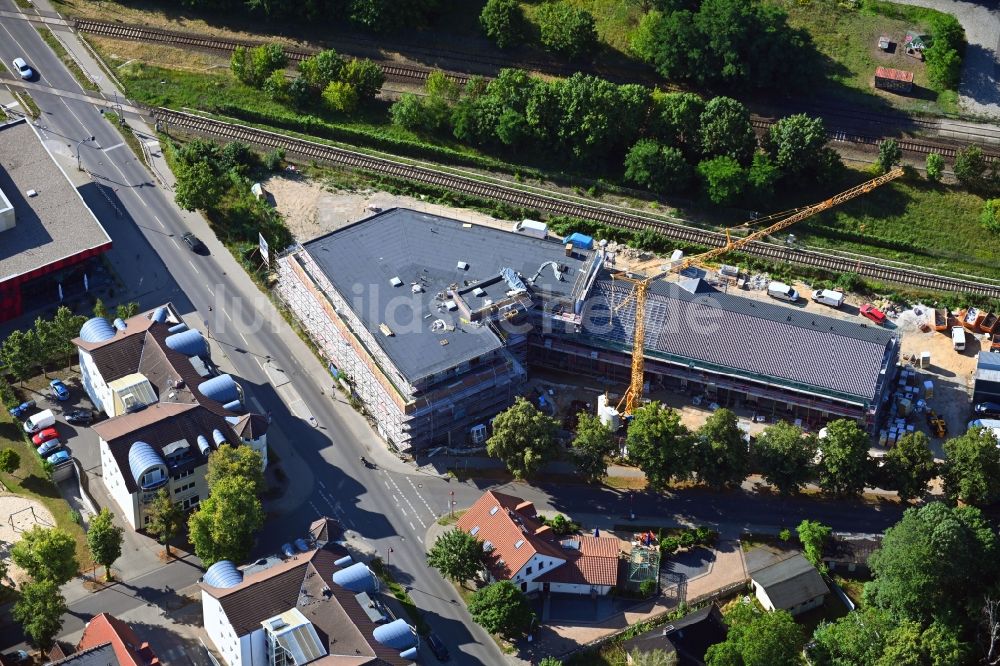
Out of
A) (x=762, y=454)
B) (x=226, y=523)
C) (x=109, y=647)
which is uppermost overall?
(x=762, y=454)

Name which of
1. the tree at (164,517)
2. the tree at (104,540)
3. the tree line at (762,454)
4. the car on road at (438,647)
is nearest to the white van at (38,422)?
the tree at (104,540)

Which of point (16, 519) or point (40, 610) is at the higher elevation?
point (16, 519)

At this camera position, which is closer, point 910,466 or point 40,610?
point 40,610

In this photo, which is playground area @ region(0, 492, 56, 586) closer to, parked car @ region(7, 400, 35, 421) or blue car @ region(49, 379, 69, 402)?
parked car @ region(7, 400, 35, 421)

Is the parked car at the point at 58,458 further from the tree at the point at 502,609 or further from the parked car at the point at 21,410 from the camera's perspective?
the tree at the point at 502,609

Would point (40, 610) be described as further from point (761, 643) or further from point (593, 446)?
point (761, 643)

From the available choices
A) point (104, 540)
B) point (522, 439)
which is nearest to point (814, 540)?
point (522, 439)

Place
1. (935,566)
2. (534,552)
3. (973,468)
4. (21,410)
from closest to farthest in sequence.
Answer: (935,566)
(534,552)
(973,468)
(21,410)
